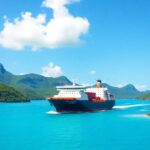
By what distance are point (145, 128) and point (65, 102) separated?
123 feet

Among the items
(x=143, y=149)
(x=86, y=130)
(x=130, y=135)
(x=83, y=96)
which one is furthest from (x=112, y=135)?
(x=83, y=96)

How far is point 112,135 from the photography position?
55.5 m

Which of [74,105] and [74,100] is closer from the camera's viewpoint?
[74,100]

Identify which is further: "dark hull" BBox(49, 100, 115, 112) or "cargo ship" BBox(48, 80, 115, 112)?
"cargo ship" BBox(48, 80, 115, 112)

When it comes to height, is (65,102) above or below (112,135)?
above

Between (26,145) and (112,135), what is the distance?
14759 millimetres

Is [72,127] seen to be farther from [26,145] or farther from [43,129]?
[26,145]

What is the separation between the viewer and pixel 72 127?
67688 millimetres

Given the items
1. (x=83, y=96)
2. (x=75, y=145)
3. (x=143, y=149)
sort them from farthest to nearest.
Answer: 1. (x=83, y=96)
2. (x=75, y=145)
3. (x=143, y=149)

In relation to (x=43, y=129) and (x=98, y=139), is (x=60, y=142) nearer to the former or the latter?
(x=98, y=139)

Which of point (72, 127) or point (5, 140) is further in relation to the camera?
point (72, 127)

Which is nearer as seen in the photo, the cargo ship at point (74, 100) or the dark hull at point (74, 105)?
the dark hull at point (74, 105)

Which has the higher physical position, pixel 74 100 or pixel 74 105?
pixel 74 100

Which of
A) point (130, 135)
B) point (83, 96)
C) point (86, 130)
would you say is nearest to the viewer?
point (130, 135)
